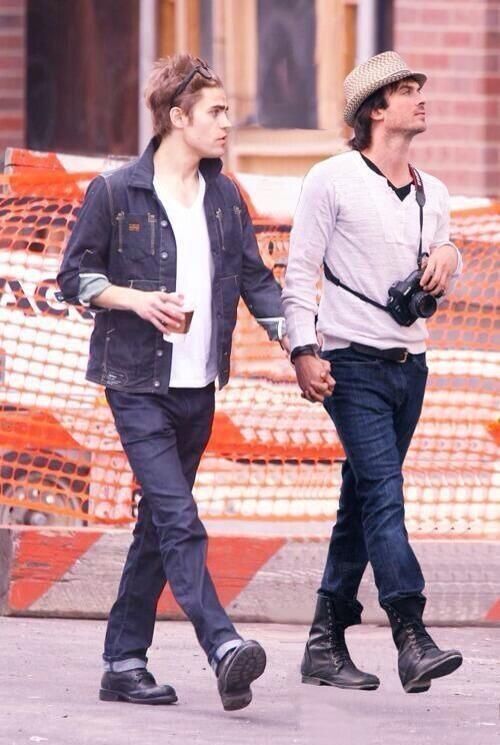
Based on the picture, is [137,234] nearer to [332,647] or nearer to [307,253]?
[307,253]

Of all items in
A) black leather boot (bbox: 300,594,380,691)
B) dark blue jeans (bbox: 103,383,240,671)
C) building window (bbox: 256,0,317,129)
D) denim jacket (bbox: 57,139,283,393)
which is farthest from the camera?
building window (bbox: 256,0,317,129)

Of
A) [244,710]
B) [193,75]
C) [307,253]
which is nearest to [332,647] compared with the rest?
[244,710]

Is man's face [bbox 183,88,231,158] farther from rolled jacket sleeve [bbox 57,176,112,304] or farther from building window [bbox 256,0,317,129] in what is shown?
building window [bbox 256,0,317,129]

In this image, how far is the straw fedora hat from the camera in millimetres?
6059

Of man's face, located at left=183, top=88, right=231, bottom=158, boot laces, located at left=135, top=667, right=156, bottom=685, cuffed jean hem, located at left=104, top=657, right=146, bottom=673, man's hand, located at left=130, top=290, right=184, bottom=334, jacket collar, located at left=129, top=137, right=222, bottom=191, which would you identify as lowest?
boot laces, located at left=135, top=667, right=156, bottom=685

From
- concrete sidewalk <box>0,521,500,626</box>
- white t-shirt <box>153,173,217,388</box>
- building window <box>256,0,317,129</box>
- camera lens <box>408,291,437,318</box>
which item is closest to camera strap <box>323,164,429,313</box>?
camera lens <box>408,291,437,318</box>

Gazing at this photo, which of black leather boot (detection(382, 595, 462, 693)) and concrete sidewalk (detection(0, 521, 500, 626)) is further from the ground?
black leather boot (detection(382, 595, 462, 693))

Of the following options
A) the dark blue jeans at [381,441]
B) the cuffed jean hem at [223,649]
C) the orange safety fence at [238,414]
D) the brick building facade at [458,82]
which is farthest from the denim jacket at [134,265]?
the brick building facade at [458,82]

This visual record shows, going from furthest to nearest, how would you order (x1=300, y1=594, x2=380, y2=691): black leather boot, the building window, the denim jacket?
the building window, (x1=300, y1=594, x2=380, y2=691): black leather boot, the denim jacket

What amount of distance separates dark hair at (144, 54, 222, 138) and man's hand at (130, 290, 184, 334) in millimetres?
608

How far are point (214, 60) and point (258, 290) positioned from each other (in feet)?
17.9

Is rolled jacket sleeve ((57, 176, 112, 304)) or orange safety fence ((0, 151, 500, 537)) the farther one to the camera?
orange safety fence ((0, 151, 500, 537))

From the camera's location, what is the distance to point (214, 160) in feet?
20.1

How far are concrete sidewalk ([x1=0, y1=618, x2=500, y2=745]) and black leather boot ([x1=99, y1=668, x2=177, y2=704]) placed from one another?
0.11ft
